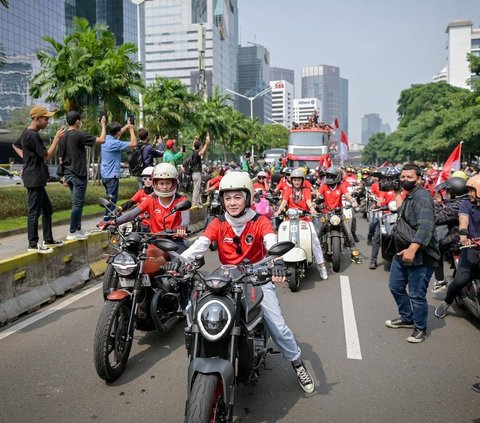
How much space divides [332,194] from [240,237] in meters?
5.44

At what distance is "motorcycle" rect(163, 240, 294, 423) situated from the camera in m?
3.04

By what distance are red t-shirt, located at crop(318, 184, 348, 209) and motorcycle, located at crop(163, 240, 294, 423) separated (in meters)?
5.71

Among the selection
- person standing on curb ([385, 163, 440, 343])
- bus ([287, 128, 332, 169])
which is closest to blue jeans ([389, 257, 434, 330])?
person standing on curb ([385, 163, 440, 343])

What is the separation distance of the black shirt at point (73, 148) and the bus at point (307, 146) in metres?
20.5

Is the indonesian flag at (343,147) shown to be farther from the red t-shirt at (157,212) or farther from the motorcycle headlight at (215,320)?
the motorcycle headlight at (215,320)

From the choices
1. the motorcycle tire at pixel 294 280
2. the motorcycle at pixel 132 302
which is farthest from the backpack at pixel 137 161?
the motorcycle at pixel 132 302

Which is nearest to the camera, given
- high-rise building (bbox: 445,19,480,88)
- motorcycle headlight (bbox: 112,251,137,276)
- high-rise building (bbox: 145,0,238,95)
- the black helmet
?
motorcycle headlight (bbox: 112,251,137,276)

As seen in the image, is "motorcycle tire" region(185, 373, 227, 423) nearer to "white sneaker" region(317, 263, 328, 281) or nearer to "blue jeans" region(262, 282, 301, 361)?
"blue jeans" region(262, 282, 301, 361)

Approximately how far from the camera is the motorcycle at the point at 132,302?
13.9ft

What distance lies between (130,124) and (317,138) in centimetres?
2079

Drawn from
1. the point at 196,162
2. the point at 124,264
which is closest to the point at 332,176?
the point at 124,264

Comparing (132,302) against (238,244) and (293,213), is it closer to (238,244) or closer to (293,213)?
(238,244)

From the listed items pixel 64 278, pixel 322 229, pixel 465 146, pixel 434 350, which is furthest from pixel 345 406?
pixel 465 146

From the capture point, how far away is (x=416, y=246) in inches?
202
